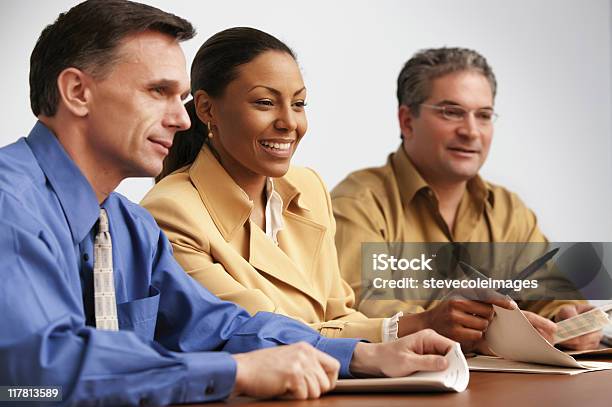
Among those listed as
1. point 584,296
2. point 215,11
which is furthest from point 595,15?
point 584,296

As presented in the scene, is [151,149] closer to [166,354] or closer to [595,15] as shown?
[166,354]

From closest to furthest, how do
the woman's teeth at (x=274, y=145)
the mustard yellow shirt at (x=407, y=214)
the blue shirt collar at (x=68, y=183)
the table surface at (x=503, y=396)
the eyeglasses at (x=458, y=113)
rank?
the table surface at (x=503, y=396), the blue shirt collar at (x=68, y=183), the woman's teeth at (x=274, y=145), the mustard yellow shirt at (x=407, y=214), the eyeglasses at (x=458, y=113)

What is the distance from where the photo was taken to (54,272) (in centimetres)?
138

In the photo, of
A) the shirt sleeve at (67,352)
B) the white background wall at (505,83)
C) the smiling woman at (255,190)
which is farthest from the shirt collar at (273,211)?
the white background wall at (505,83)

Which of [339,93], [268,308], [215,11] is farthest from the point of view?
[339,93]

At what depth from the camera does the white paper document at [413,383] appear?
5.15 feet

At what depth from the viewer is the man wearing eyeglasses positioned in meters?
3.12

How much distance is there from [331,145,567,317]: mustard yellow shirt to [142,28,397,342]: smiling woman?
60 cm

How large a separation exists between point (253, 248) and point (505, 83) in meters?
3.01

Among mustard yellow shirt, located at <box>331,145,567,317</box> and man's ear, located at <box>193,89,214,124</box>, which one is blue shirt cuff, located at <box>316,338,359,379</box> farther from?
mustard yellow shirt, located at <box>331,145,567,317</box>

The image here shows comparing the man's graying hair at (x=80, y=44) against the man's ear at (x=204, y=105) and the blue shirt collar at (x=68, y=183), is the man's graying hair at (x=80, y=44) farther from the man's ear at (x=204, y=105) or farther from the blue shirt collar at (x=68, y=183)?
the man's ear at (x=204, y=105)

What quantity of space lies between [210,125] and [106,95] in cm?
66

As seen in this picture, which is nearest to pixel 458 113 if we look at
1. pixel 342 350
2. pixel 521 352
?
pixel 521 352

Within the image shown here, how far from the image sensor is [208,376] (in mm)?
1405
